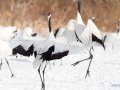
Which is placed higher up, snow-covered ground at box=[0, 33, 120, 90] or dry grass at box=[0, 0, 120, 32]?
snow-covered ground at box=[0, 33, 120, 90]

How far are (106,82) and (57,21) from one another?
11929 mm

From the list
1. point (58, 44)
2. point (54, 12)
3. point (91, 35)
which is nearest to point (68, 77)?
point (91, 35)

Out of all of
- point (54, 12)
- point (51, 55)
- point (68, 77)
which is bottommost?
point (54, 12)

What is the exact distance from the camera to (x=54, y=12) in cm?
2070

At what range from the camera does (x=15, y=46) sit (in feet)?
24.3

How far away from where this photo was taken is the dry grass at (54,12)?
18703 mm

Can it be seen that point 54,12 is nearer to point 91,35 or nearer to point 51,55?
point 91,35

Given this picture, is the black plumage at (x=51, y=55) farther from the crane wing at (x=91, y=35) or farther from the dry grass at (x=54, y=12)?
the dry grass at (x=54, y=12)

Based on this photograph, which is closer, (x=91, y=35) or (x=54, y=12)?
(x=91, y=35)

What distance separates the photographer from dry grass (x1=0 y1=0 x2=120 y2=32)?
18.7 metres

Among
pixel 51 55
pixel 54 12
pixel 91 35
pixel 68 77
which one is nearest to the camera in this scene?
pixel 51 55

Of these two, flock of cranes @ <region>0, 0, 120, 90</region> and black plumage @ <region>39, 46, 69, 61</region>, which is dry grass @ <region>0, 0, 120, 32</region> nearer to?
flock of cranes @ <region>0, 0, 120, 90</region>

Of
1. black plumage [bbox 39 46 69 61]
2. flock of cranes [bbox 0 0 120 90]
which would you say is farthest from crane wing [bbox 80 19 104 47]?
black plumage [bbox 39 46 69 61]

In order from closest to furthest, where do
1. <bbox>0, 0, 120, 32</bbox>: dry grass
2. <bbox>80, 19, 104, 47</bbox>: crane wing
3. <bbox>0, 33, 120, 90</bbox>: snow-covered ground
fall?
<bbox>0, 33, 120, 90</bbox>: snow-covered ground < <bbox>80, 19, 104, 47</bbox>: crane wing < <bbox>0, 0, 120, 32</bbox>: dry grass
